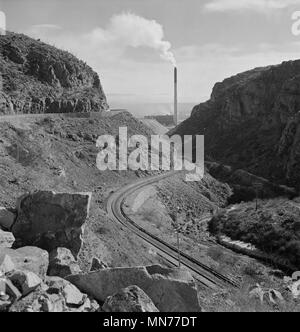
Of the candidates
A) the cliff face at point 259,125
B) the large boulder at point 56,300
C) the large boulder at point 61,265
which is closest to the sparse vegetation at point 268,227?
the cliff face at point 259,125

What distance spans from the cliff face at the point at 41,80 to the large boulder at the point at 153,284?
39.2 m

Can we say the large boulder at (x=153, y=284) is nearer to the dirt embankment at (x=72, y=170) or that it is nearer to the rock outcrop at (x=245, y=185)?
the dirt embankment at (x=72, y=170)

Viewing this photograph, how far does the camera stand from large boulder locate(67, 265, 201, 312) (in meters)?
10.8

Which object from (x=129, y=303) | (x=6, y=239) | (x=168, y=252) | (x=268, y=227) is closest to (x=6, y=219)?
(x=6, y=239)

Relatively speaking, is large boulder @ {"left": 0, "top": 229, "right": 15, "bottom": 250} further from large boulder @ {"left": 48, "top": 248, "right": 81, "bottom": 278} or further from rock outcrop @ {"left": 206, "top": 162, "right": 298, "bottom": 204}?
rock outcrop @ {"left": 206, "top": 162, "right": 298, "bottom": 204}

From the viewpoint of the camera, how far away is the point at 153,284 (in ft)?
36.5

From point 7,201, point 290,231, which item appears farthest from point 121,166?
point 7,201

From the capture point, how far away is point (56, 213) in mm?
18141

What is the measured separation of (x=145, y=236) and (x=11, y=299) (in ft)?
77.8

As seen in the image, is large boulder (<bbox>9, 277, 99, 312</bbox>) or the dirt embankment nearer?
large boulder (<bbox>9, 277, 99, 312</bbox>)

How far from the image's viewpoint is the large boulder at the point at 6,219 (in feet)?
58.7

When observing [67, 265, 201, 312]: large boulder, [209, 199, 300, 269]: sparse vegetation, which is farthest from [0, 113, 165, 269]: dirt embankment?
[209, 199, 300, 269]: sparse vegetation

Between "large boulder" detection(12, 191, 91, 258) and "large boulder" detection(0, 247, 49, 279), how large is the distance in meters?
2.78

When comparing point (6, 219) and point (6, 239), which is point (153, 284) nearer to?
point (6, 239)
